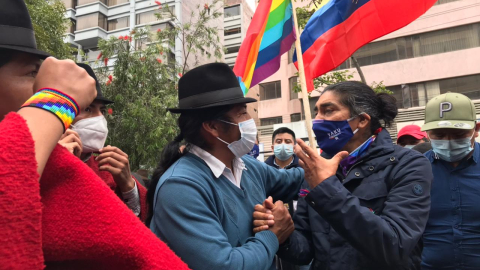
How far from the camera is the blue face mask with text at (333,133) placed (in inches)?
92.7

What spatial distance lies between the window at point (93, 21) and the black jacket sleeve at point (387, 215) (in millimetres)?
27236

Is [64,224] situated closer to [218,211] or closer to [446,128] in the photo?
[218,211]

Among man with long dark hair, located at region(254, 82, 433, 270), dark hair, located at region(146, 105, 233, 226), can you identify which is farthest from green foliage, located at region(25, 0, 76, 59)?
man with long dark hair, located at region(254, 82, 433, 270)

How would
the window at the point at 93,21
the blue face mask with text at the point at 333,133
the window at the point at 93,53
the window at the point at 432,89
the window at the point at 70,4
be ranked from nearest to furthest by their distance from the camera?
the blue face mask with text at the point at 333,133 < the window at the point at 432,89 < the window at the point at 93,53 < the window at the point at 93,21 < the window at the point at 70,4

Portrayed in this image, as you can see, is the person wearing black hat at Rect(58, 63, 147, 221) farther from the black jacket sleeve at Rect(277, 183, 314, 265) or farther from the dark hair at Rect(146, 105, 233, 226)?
the black jacket sleeve at Rect(277, 183, 314, 265)

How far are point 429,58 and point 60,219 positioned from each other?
71.2 ft

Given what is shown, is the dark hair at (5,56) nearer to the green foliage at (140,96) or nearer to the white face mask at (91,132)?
the white face mask at (91,132)

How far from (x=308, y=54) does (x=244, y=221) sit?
2.60 metres

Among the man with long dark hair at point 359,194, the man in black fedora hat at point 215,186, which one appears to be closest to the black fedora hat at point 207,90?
the man in black fedora hat at point 215,186

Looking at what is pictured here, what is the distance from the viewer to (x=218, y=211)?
1.76 m

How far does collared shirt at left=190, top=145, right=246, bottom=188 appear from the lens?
1923 millimetres

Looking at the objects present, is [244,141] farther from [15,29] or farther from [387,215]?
[15,29]

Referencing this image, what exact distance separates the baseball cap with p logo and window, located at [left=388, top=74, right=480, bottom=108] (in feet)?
59.0

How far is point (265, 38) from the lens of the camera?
3814 millimetres
